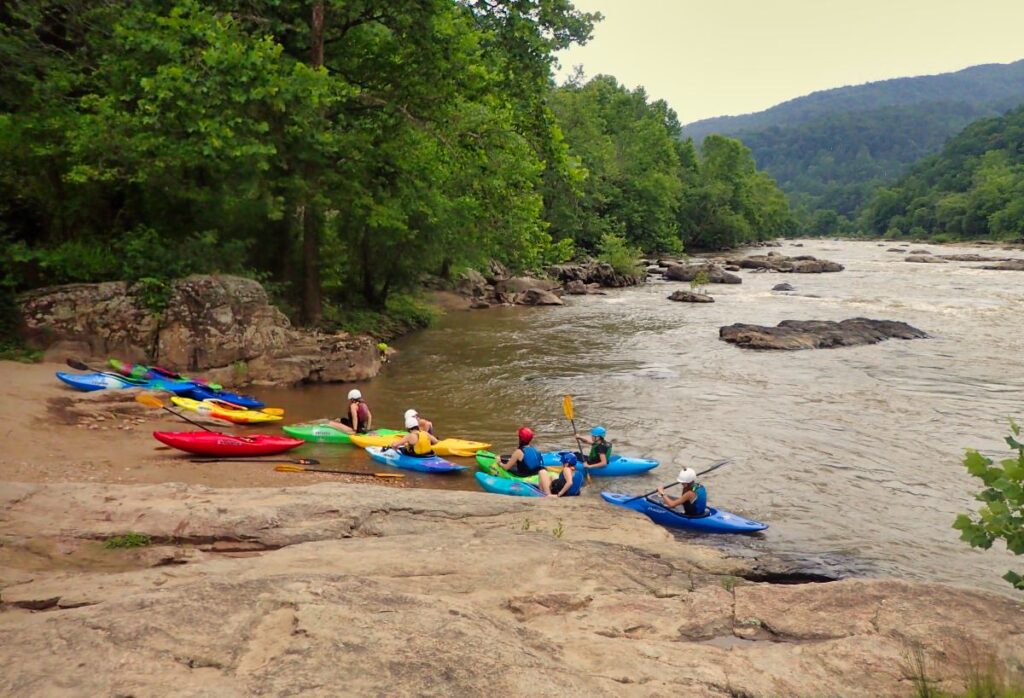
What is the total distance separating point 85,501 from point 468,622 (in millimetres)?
4042

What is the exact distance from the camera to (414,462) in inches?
396

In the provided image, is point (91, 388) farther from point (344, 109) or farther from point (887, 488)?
point (887, 488)

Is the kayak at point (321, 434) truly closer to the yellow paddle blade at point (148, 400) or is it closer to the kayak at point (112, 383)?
the yellow paddle blade at point (148, 400)

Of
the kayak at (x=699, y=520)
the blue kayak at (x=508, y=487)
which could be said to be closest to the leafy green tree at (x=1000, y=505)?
the kayak at (x=699, y=520)

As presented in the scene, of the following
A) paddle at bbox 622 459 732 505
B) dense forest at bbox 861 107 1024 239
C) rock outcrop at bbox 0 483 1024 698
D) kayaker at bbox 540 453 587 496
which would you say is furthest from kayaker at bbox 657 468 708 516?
dense forest at bbox 861 107 1024 239

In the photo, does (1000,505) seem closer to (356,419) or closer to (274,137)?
(356,419)

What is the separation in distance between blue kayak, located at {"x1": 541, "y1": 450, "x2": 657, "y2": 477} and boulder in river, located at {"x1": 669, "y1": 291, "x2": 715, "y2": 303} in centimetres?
2093

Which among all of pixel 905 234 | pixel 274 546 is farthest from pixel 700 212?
pixel 274 546

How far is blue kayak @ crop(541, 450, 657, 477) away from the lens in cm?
1025

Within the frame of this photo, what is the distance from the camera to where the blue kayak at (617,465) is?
10.2m

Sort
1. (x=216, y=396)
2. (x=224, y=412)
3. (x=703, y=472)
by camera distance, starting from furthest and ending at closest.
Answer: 1. (x=216, y=396)
2. (x=224, y=412)
3. (x=703, y=472)

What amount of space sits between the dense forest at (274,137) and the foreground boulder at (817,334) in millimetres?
6793

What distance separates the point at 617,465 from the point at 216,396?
22.6ft

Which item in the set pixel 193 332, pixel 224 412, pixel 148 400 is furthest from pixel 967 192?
pixel 148 400
